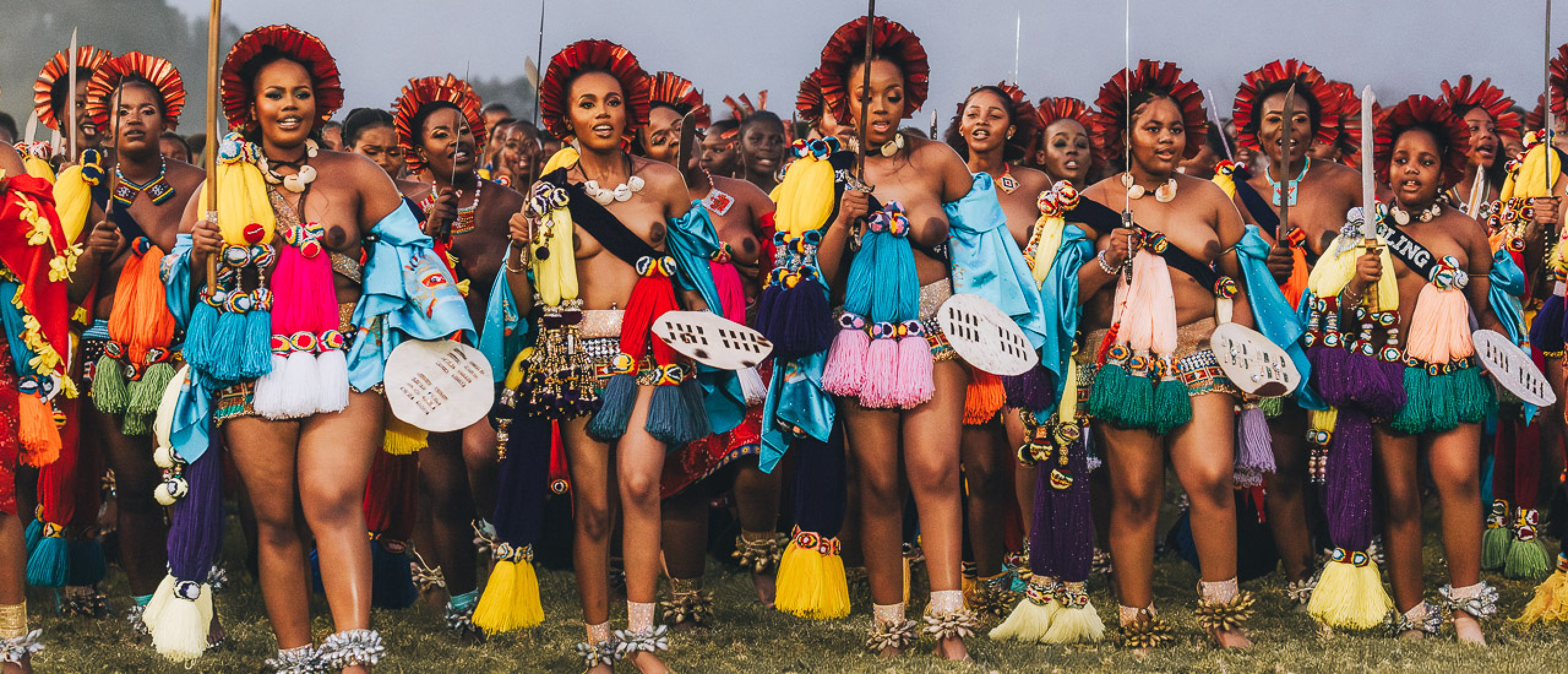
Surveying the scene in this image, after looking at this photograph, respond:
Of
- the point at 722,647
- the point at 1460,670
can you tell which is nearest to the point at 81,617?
the point at 722,647

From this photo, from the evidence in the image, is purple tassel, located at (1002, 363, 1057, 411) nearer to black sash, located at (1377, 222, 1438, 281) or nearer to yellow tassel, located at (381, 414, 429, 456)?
black sash, located at (1377, 222, 1438, 281)

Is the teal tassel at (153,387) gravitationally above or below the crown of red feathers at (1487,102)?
below

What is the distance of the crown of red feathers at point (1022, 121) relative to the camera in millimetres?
7176

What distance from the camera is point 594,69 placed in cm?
507

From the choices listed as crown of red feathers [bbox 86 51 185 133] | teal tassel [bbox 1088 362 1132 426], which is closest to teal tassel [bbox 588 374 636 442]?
teal tassel [bbox 1088 362 1132 426]

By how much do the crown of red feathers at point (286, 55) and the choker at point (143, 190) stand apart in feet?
3.77

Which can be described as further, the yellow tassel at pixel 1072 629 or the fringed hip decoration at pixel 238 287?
the yellow tassel at pixel 1072 629

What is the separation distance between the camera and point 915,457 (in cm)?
505

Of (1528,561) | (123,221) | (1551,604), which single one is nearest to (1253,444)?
(1551,604)

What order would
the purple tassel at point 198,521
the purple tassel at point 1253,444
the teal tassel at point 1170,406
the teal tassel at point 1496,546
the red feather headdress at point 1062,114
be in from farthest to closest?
the red feather headdress at point 1062,114 < the teal tassel at point 1496,546 < the purple tassel at point 1253,444 < the teal tassel at point 1170,406 < the purple tassel at point 198,521

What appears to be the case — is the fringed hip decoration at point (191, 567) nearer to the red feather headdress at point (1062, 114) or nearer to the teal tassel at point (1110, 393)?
the teal tassel at point (1110, 393)

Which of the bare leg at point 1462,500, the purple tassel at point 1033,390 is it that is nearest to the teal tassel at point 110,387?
the purple tassel at point 1033,390

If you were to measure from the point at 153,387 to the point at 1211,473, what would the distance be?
147 inches

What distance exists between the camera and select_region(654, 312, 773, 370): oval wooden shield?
4715 mm
